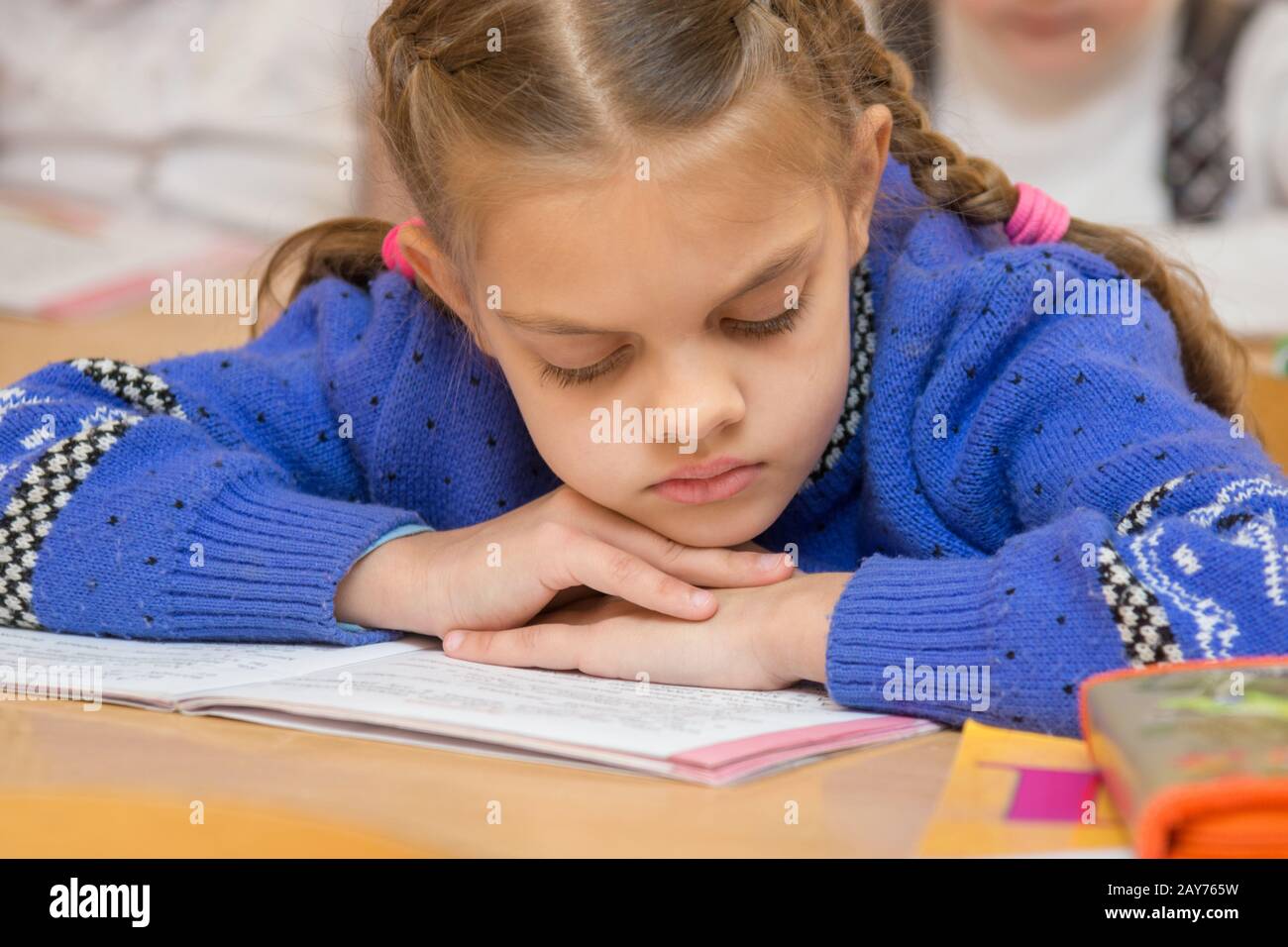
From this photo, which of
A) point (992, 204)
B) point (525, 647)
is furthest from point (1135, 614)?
point (992, 204)

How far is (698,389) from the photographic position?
0.82m

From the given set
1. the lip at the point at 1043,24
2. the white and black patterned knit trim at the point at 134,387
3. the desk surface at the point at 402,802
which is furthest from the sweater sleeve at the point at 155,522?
the lip at the point at 1043,24

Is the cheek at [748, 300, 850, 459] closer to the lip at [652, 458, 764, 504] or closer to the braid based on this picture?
the lip at [652, 458, 764, 504]

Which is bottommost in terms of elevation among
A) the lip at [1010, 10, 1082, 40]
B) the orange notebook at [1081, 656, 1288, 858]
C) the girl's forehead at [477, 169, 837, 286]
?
the orange notebook at [1081, 656, 1288, 858]

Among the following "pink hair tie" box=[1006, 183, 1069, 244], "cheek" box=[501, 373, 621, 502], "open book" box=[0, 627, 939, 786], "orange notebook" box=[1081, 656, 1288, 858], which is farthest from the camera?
"pink hair tie" box=[1006, 183, 1069, 244]

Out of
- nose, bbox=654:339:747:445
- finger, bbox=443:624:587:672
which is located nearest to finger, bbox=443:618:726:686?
finger, bbox=443:624:587:672

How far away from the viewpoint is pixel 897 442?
39.8 inches

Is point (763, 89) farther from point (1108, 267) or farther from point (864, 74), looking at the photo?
point (1108, 267)

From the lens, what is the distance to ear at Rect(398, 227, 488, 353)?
1.01 meters

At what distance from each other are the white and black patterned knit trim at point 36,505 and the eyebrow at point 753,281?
34cm

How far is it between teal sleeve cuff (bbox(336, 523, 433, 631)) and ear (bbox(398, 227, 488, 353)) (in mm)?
133

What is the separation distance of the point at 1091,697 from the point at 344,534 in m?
0.52

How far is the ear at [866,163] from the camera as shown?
3.23 ft
